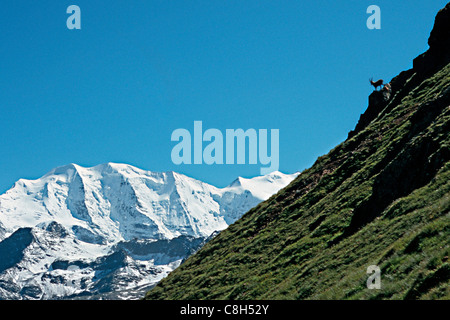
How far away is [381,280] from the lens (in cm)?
2114

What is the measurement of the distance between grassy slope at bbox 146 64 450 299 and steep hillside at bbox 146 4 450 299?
0.30 ft

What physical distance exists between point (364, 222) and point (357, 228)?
2.09 ft

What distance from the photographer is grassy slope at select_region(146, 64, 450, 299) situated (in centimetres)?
2172

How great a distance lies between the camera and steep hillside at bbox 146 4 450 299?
21973mm

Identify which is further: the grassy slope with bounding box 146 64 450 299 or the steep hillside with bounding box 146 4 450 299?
the steep hillside with bounding box 146 4 450 299

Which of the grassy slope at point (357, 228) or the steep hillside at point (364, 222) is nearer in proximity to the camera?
the grassy slope at point (357, 228)

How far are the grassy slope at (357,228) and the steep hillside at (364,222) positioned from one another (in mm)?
90

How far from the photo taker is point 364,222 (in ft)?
117

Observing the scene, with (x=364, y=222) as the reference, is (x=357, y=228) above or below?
below

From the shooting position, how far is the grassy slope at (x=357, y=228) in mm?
21719

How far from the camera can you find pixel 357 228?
35750 mm
